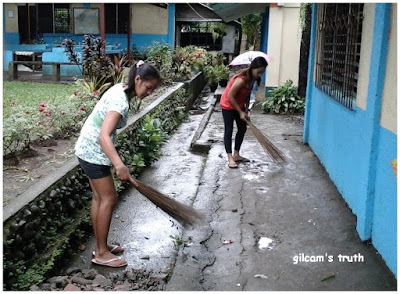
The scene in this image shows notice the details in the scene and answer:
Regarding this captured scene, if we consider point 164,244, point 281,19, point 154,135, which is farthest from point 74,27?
point 164,244

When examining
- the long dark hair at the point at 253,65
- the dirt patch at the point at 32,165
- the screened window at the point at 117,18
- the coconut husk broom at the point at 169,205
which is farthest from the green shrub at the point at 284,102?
the screened window at the point at 117,18

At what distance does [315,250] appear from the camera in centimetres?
399

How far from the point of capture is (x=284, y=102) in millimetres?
11492

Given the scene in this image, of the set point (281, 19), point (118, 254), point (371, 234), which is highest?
point (281, 19)

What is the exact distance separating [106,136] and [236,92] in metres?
3.09

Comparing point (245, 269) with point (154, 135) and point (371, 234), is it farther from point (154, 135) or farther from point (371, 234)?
point (154, 135)

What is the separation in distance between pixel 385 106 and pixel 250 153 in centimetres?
370

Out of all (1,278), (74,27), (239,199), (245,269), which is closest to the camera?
(1,278)

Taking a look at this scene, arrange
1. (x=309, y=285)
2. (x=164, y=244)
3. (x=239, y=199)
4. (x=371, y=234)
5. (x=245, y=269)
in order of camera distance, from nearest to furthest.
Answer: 1. (x=309, y=285)
2. (x=245, y=269)
3. (x=371, y=234)
4. (x=164, y=244)
5. (x=239, y=199)

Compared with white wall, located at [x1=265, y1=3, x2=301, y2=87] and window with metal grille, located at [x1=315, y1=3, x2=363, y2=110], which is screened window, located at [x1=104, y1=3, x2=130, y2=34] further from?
window with metal grille, located at [x1=315, y1=3, x2=363, y2=110]

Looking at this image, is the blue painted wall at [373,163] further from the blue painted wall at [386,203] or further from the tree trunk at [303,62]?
the tree trunk at [303,62]

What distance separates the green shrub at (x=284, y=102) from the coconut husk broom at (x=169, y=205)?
789 centimetres

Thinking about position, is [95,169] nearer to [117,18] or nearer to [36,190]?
[36,190]

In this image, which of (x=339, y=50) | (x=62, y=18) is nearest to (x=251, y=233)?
(x=339, y=50)
